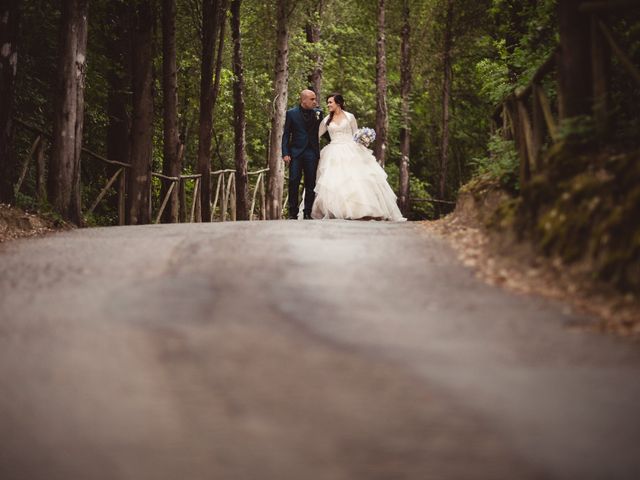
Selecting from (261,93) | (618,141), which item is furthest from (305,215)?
(261,93)

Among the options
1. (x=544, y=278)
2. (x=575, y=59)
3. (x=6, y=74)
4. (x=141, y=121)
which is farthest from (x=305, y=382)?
(x=141, y=121)

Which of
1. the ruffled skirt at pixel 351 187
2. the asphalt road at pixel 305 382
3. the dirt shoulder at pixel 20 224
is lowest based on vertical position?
the asphalt road at pixel 305 382

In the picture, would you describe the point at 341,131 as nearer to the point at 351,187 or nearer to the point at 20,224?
the point at 351,187

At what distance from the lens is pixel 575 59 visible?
25.0ft

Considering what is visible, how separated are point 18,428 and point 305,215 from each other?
1113cm

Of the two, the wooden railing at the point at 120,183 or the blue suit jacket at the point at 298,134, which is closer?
the wooden railing at the point at 120,183

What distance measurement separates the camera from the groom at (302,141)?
46.9ft

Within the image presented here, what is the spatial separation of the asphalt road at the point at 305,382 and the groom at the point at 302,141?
8.08 meters

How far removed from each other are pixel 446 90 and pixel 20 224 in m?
Answer: 26.0

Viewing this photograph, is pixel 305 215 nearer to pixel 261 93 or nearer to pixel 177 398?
pixel 177 398

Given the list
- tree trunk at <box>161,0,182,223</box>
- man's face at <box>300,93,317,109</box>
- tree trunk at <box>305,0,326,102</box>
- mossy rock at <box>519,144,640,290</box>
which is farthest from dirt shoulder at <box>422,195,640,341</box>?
tree trunk at <box>305,0,326,102</box>

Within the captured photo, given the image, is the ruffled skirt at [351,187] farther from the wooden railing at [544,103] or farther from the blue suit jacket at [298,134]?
the wooden railing at [544,103]

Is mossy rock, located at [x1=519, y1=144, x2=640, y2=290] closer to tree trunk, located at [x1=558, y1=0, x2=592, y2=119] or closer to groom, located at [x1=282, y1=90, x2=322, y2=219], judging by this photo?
tree trunk, located at [x1=558, y1=0, x2=592, y2=119]

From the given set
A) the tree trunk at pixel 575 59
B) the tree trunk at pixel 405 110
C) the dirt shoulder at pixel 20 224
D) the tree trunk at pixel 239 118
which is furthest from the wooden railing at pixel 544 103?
the tree trunk at pixel 405 110
